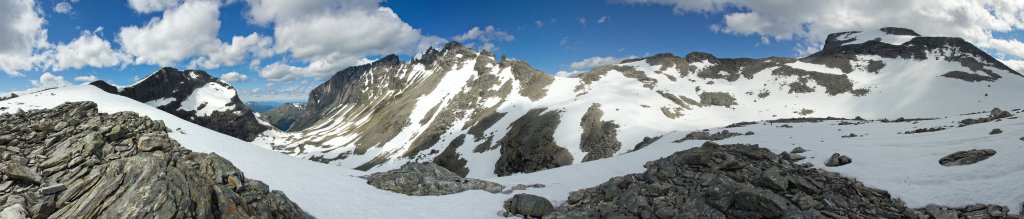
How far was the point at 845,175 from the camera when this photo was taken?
17.2m

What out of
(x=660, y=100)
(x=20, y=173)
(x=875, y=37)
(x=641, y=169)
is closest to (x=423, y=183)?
(x=641, y=169)

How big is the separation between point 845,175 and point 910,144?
25.5ft

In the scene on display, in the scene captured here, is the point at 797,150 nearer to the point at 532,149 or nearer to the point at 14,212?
the point at 14,212

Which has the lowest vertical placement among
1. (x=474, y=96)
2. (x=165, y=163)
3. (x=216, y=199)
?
(x=216, y=199)

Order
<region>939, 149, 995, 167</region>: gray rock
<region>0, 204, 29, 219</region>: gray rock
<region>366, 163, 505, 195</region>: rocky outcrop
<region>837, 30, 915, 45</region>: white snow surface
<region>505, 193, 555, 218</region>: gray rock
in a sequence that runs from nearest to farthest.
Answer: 1. <region>0, 204, 29, 219</region>: gray rock
2. <region>939, 149, 995, 167</region>: gray rock
3. <region>505, 193, 555, 218</region>: gray rock
4. <region>366, 163, 505, 195</region>: rocky outcrop
5. <region>837, 30, 915, 45</region>: white snow surface

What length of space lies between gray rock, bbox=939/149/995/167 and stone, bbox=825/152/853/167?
3.25 meters

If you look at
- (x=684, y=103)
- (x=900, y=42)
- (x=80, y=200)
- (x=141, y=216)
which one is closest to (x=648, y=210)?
(x=141, y=216)

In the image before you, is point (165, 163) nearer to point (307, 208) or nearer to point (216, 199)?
point (216, 199)

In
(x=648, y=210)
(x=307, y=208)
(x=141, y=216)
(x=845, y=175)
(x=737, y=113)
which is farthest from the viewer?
(x=737, y=113)

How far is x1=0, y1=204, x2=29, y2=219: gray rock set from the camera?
10.4 m

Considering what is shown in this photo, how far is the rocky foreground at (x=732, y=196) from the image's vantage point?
13555 millimetres

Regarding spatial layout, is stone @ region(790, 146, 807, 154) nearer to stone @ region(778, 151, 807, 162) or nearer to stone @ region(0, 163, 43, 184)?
stone @ region(778, 151, 807, 162)

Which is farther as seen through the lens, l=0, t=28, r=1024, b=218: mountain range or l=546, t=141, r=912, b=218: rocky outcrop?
l=546, t=141, r=912, b=218: rocky outcrop

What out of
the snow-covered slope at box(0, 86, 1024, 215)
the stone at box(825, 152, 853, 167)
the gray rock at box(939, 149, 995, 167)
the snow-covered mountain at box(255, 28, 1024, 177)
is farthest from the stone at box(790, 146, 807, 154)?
the snow-covered mountain at box(255, 28, 1024, 177)
